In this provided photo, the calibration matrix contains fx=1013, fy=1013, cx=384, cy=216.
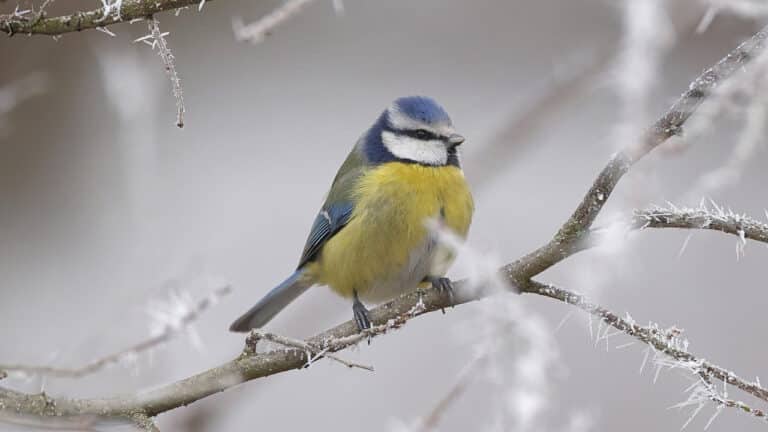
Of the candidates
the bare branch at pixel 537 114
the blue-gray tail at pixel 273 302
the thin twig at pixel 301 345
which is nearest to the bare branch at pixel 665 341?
the bare branch at pixel 537 114

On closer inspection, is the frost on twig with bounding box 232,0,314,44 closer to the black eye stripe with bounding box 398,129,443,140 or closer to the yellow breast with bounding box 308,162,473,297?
the yellow breast with bounding box 308,162,473,297

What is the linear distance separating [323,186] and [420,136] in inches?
86.1

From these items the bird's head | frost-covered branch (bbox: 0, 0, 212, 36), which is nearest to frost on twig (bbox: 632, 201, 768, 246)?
frost-covered branch (bbox: 0, 0, 212, 36)

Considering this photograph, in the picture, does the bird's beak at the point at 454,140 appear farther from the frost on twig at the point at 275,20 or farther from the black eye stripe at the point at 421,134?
the frost on twig at the point at 275,20

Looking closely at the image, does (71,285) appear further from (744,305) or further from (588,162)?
(744,305)

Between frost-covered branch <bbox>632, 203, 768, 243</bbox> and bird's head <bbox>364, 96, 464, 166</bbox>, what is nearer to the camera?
frost-covered branch <bbox>632, 203, 768, 243</bbox>

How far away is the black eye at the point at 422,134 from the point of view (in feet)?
10.5

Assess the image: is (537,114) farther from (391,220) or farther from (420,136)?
(420,136)

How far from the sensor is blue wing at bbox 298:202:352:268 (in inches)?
125

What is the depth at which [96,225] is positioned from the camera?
5.09 m

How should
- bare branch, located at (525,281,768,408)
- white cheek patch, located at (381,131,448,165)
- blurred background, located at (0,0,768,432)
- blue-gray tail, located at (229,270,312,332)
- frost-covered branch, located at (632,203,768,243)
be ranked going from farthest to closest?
1. blurred background, located at (0,0,768,432)
2. blue-gray tail, located at (229,270,312,332)
3. white cheek patch, located at (381,131,448,165)
4. frost-covered branch, located at (632,203,768,243)
5. bare branch, located at (525,281,768,408)

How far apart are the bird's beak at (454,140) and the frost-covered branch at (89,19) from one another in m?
1.77

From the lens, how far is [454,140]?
3.16m

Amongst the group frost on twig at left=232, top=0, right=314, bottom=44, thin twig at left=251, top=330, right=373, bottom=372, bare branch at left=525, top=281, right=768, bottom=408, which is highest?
frost on twig at left=232, top=0, right=314, bottom=44
